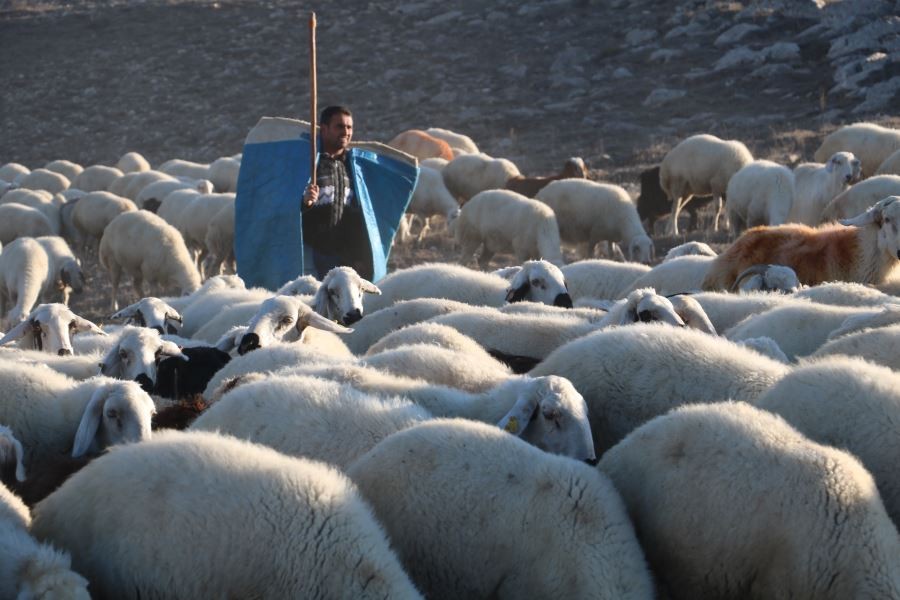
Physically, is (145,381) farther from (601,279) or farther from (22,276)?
(22,276)

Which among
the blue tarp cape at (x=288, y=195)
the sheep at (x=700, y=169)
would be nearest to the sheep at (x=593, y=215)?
the sheep at (x=700, y=169)

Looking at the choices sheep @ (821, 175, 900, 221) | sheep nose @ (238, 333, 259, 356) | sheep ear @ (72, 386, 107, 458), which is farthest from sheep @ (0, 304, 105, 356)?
sheep @ (821, 175, 900, 221)

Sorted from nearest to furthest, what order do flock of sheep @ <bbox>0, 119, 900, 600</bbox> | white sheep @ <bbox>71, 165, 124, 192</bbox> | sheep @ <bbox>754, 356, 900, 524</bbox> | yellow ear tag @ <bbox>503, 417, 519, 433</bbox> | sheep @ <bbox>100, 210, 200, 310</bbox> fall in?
flock of sheep @ <bbox>0, 119, 900, 600</bbox>, sheep @ <bbox>754, 356, 900, 524</bbox>, yellow ear tag @ <bbox>503, 417, 519, 433</bbox>, sheep @ <bbox>100, 210, 200, 310</bbox>, white sheep @ <bbox>71, 165, 124, 192</bbox>

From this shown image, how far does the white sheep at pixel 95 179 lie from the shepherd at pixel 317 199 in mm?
14327

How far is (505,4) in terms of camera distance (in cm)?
4238

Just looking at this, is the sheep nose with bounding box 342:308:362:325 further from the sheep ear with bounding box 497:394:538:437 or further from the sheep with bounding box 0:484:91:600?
the sheep with bounding box 0:484:91:600

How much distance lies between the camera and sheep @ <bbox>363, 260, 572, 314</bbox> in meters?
9.24

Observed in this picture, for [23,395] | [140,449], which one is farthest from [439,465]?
[23,395]

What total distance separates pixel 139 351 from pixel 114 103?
34634 mm

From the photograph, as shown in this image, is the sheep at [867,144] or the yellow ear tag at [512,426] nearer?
the yellow ear tag at [512,426]

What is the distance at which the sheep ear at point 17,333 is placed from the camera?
8237mm

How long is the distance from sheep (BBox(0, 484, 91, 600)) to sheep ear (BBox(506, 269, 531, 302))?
5393mm

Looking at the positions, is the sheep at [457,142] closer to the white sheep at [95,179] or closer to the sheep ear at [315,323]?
the white sheep at [95,179]

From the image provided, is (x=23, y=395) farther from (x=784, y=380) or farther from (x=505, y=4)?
(x=505, y=4)
